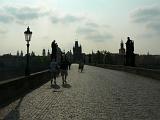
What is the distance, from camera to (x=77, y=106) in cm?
1476

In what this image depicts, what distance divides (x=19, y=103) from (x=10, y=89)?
1552mm

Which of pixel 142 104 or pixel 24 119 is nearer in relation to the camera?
pixel 24 119

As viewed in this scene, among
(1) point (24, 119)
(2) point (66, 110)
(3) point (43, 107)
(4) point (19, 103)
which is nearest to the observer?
(1) point (24, 119)

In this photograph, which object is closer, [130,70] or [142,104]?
[142,104]

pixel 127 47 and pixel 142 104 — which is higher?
pixel 127 47

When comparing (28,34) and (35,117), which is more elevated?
(28,34)

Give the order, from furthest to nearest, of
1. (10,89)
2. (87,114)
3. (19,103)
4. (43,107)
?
(10,89) → (19,103) → (43,107) → (87,114)

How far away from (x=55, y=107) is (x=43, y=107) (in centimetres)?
44

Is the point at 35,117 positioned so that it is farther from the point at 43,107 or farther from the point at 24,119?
the point at 43,107

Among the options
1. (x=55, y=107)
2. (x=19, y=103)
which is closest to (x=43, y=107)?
(x=55, y=107)

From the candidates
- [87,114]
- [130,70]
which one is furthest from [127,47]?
[87,114]

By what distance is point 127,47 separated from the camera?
5122 cm

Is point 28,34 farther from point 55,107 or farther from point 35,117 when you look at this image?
point 35,117

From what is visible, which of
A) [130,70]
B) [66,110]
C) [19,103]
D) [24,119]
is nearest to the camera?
[24,119]
